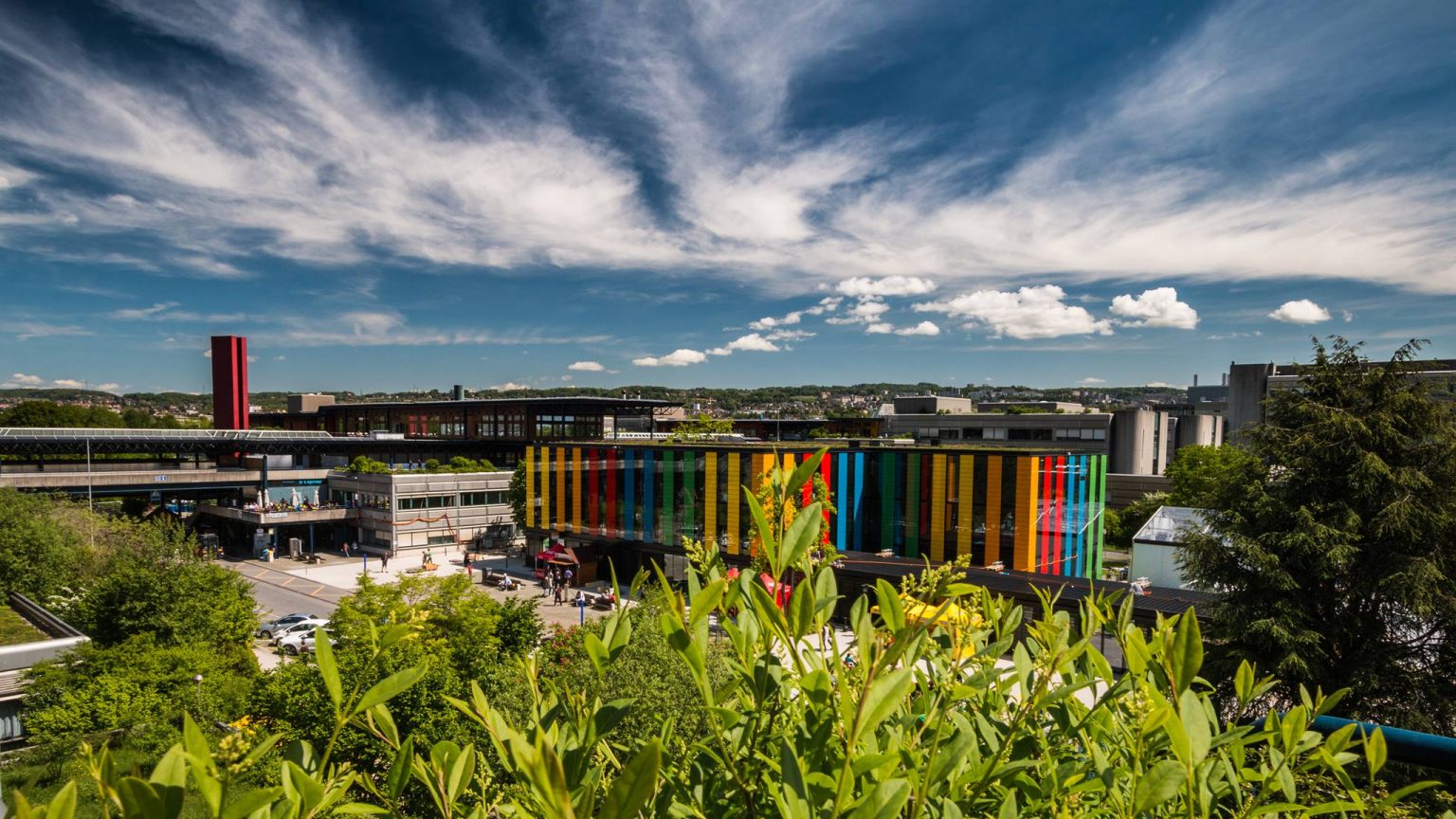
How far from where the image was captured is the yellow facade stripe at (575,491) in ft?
109

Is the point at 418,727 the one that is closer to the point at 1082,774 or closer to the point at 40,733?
the point at 40,733

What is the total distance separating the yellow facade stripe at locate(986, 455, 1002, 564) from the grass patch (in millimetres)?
25403

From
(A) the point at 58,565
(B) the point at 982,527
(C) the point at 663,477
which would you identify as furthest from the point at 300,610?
(B) the point at 982,527

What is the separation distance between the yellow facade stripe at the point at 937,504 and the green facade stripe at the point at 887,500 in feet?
4.77

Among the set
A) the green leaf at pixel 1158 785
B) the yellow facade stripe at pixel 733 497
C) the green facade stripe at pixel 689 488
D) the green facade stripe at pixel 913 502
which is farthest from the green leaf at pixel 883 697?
the green facade stripe at pixel 689 488

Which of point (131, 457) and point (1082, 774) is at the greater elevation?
point (1082, 774)

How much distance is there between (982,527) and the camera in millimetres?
24844

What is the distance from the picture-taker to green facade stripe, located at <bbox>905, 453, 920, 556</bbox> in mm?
26047

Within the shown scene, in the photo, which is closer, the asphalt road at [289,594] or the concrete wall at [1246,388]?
the asphalt road at [289,594]

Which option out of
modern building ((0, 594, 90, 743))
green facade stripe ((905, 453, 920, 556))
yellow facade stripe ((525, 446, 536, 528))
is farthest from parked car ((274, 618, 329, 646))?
green facade stripe ((905, 453, 920, 556))

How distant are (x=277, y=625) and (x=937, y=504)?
2375 cm

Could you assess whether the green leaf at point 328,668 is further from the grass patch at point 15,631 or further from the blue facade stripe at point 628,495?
the blue facade stripe at point 628,495

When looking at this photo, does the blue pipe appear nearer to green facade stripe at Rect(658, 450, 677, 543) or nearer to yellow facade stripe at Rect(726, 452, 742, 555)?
yellow facade stripe at Rect(726, 452, 742, 555)

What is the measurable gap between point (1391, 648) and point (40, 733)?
74.4 feet
